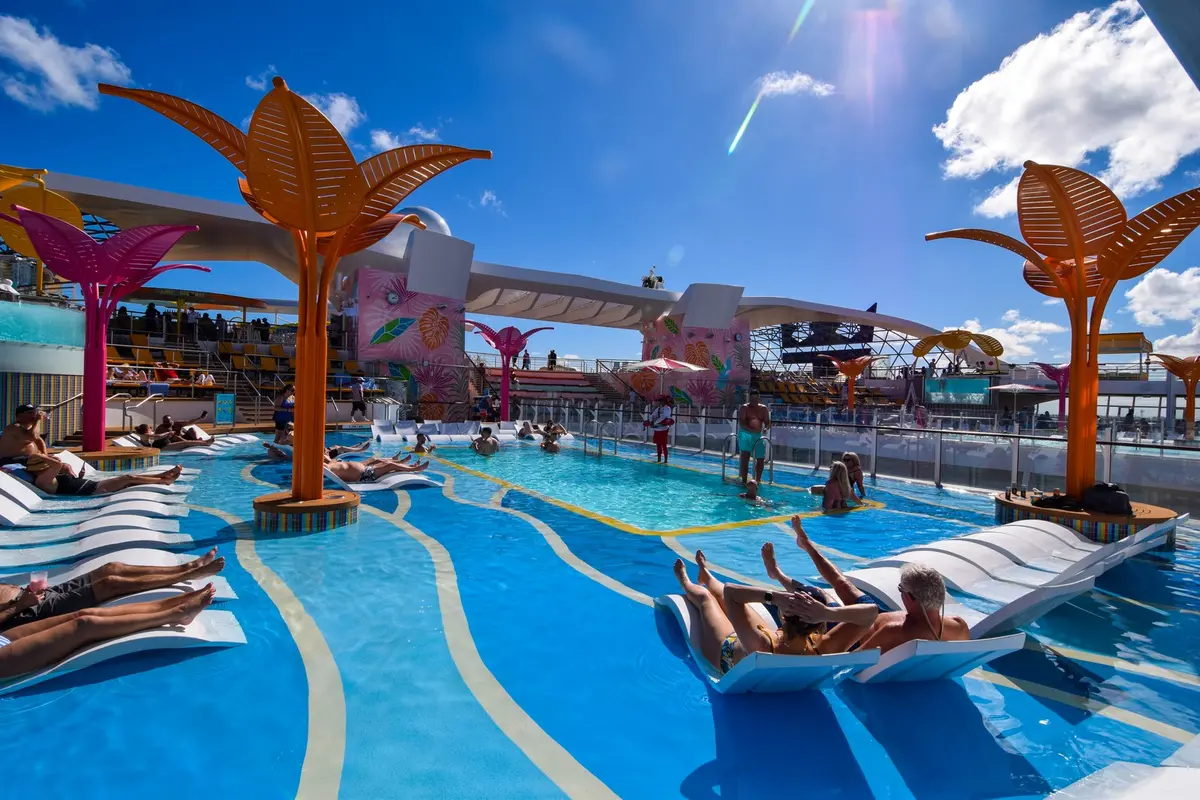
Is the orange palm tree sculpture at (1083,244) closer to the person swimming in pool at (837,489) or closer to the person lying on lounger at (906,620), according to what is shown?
the person swimming in pool at (837,489)

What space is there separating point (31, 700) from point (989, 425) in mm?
17400

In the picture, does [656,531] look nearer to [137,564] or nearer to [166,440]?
[137,564]

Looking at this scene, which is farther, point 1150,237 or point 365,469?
point 365,469

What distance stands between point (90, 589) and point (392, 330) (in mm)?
18383

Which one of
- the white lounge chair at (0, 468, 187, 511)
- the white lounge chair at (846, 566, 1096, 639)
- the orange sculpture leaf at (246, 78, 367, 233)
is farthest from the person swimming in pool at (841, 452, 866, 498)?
the white lounge chair at (0, 468, 187, 511)

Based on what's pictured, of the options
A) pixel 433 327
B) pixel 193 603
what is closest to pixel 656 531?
pixel 193 603

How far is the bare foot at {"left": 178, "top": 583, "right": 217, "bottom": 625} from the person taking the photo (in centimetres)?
307

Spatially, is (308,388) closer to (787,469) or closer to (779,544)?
(779,544)

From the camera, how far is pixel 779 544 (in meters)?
5.73

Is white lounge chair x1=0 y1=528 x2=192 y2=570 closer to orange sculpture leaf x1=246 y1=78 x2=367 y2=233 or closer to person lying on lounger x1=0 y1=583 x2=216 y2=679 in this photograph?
person lying on lounger x1=0 y1=583 x2=216 y2=679

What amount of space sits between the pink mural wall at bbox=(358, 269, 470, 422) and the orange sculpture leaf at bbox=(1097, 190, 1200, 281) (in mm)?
18436

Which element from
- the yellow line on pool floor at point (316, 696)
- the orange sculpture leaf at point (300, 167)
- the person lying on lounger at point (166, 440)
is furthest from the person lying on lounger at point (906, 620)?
the person lying on lounger at point (166, 440)

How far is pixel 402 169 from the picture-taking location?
556 centimetres

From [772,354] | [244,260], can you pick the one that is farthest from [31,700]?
[772,354]
